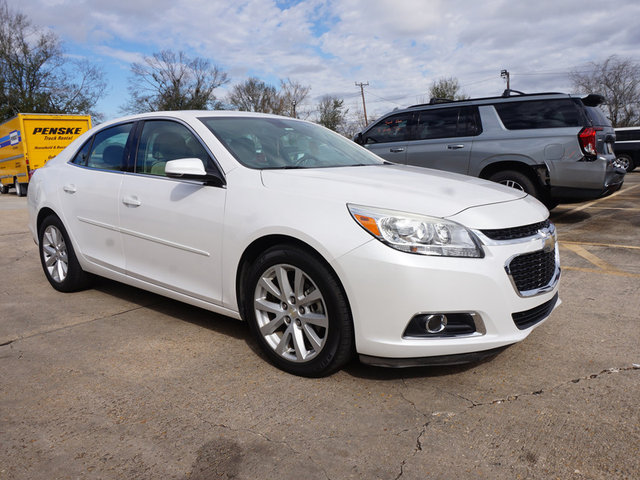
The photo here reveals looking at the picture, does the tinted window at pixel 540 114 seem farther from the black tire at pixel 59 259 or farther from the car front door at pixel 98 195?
the black tire at pixel 59 259

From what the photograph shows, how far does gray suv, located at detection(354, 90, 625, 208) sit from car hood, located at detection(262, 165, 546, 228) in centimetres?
433

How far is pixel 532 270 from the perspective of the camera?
2711 millimetres

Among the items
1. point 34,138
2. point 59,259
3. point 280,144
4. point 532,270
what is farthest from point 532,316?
point 34,138

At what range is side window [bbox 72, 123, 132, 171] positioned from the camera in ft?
13.1

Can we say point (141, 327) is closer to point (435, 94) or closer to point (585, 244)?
point (585, 244)

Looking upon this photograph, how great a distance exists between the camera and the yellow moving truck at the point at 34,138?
1884cm

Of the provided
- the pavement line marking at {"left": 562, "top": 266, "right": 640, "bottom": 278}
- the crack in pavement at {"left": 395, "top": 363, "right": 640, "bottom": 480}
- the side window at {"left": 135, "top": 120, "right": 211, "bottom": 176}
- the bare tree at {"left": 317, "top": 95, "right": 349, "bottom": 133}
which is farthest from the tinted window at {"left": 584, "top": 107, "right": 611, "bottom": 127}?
the bare tree at {"left": 317, "top": 95, "right": 349, "bottom": 133}

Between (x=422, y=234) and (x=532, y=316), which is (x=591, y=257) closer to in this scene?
(x=532, y=316)

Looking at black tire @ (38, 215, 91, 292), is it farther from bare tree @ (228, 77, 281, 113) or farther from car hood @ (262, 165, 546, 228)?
bare tree @ (228, 77, 281, 113)

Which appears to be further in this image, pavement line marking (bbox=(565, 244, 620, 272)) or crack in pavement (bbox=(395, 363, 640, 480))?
pavement line marking (bbox=(565, 244, 620, 272))

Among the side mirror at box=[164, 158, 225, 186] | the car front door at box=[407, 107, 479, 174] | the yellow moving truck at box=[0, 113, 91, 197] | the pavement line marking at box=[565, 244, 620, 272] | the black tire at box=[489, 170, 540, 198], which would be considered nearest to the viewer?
the side mirror at box=[164, 158, 225, 186]

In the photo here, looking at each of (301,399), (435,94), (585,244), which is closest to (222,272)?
(301,399)

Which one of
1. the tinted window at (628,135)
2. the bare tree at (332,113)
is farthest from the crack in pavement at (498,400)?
the bare tree at (332,113)

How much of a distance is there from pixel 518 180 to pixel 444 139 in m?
1.33
